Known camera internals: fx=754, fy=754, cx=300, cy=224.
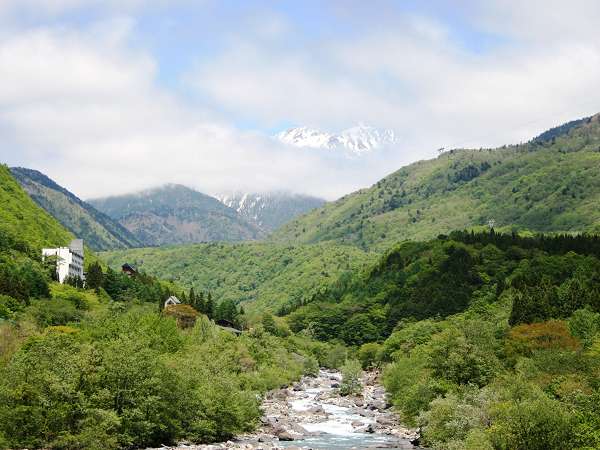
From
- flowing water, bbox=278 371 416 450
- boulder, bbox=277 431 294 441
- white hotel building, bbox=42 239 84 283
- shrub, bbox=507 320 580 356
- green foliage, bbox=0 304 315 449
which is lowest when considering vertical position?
flowing water, bbox=278 371 416 450

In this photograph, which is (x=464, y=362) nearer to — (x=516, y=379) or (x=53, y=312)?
(x=516, y=379)

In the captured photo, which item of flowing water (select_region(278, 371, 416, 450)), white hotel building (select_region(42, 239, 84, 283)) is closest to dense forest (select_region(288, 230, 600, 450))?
flowing water (select_region(278, 371, 416, 450))

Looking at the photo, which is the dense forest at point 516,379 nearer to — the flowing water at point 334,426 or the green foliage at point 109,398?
A: the flowing water at point 334,426

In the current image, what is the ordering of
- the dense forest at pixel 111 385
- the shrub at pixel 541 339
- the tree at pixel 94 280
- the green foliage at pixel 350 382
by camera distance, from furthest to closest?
the tree at pixel 94 280
the green foliage at pixel 350 382
the shrub at pixel 541 339
the dense forest at pixel 111 385

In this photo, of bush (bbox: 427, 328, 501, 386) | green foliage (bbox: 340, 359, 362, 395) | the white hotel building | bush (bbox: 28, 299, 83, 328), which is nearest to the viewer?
bush (bbox: 427, 328, 501, 386)

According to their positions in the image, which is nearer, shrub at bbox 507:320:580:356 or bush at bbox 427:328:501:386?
bush at bbox 427:328:501:386

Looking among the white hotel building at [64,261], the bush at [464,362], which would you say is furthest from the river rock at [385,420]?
the white hotel building at [64,261]

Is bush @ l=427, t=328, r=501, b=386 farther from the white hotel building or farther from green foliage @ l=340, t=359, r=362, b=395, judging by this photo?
the white hotel building

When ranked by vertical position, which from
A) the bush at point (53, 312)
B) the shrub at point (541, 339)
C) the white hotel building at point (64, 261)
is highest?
the white hotel building at point (64, 261)

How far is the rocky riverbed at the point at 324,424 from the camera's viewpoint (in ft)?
284

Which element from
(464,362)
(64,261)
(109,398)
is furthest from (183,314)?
(109,398)

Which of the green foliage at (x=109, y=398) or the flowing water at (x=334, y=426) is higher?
the green foliage at (x=109, y=398)

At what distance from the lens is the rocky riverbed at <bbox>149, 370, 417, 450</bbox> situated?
86625 millimetres

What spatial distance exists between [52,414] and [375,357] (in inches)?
5295
